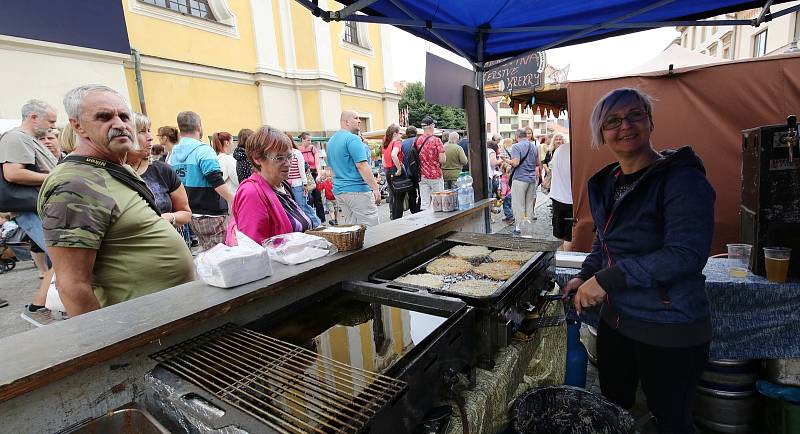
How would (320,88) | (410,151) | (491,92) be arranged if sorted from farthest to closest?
1. (320,88)
2. (491,92)
3. (410,151)

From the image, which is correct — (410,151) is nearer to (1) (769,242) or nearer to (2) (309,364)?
(1) (769,242)

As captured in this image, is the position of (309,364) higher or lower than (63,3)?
lower

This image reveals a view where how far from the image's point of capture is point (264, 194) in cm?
205

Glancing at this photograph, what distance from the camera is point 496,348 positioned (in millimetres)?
1576

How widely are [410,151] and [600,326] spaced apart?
508cm

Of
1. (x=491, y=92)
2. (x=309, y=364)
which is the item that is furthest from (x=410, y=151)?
(x=309, y=364)

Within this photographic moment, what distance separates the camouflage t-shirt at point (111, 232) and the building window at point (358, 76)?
64.0 feet

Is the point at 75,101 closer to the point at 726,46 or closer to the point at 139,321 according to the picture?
the point at 139,321

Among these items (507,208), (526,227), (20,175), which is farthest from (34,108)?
(507,208)

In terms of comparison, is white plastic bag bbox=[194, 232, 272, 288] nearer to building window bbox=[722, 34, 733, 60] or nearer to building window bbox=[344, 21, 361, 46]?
building window bbox=[344, 21, 361, 46]

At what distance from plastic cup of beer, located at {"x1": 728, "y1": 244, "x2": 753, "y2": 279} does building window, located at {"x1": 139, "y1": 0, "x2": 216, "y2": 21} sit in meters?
15.8

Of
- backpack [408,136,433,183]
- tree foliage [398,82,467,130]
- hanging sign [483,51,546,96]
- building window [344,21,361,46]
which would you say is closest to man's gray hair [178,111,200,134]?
backpack [408,136,433,183]

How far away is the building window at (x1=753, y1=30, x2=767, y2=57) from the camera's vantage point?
12.0m

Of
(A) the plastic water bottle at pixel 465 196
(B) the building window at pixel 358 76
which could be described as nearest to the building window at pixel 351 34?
(B) the building window at pixel 358 76
